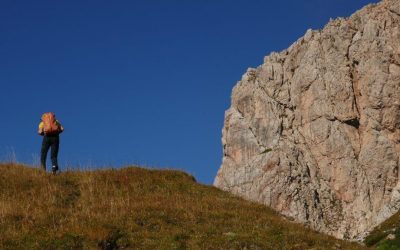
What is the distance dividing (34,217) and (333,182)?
169 meters

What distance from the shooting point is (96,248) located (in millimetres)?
16938

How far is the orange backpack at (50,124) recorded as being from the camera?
26.0 m

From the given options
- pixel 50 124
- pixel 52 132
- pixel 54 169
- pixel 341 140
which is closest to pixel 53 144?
pixel 52 132

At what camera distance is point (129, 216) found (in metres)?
20.3

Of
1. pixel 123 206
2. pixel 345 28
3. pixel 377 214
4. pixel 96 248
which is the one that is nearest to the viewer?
pixel 96 248

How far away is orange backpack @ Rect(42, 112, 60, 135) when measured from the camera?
2603 centimetres

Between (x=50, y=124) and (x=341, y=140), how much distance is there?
161070 mm

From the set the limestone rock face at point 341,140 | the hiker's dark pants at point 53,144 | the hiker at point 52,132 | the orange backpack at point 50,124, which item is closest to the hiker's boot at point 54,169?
the hiker at point 52,132

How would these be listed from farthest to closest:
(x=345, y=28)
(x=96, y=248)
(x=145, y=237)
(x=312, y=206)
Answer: (x=345, y=28) < (x=312, y=206) < (x=145, y=237) < (x=96, y=248)

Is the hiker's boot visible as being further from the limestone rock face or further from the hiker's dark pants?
the limestone rock face

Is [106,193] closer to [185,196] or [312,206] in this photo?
[185,196]

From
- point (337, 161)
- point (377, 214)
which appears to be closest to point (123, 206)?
point (377, 214)

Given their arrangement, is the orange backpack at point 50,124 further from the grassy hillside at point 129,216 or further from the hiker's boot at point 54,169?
the grassy hillside at point 129,216

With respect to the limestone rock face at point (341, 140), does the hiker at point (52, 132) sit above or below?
below
